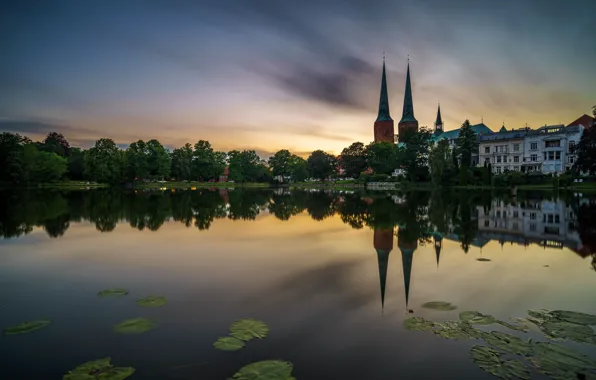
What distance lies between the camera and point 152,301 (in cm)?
730

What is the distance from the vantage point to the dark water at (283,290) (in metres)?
5.01

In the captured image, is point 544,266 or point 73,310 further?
point 544,266

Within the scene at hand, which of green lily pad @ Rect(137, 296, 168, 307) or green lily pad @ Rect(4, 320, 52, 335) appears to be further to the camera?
green lily pad @ Rect(137, 296, 168, 307)

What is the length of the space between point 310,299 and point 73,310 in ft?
15.6

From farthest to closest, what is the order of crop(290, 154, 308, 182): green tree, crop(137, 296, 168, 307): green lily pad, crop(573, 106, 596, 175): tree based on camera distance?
crop(290, 154, 308, 182): green tree → crop(573, 106, 596, 175): tree → crop(137, 296, 168, 307): green lily pad

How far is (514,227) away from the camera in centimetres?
1844

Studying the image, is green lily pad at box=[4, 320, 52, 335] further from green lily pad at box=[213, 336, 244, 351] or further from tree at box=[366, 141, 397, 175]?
tree at box=[366, 141, 397, 175]

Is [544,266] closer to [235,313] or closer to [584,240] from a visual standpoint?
[584,240]

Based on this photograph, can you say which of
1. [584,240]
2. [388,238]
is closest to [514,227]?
[584,240]

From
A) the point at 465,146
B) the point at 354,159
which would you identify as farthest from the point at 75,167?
the point at 465,146

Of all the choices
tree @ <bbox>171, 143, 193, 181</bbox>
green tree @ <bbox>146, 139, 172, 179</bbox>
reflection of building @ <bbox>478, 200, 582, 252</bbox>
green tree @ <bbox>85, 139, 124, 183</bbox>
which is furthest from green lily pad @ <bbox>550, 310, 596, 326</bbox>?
tree @ <bbox>171, 143, 193, 181</bbox>

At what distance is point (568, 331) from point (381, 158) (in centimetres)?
10110

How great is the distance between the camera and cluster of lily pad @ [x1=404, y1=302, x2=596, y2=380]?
4.64 metres

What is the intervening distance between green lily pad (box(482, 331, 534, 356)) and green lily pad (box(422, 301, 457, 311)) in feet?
4.10
